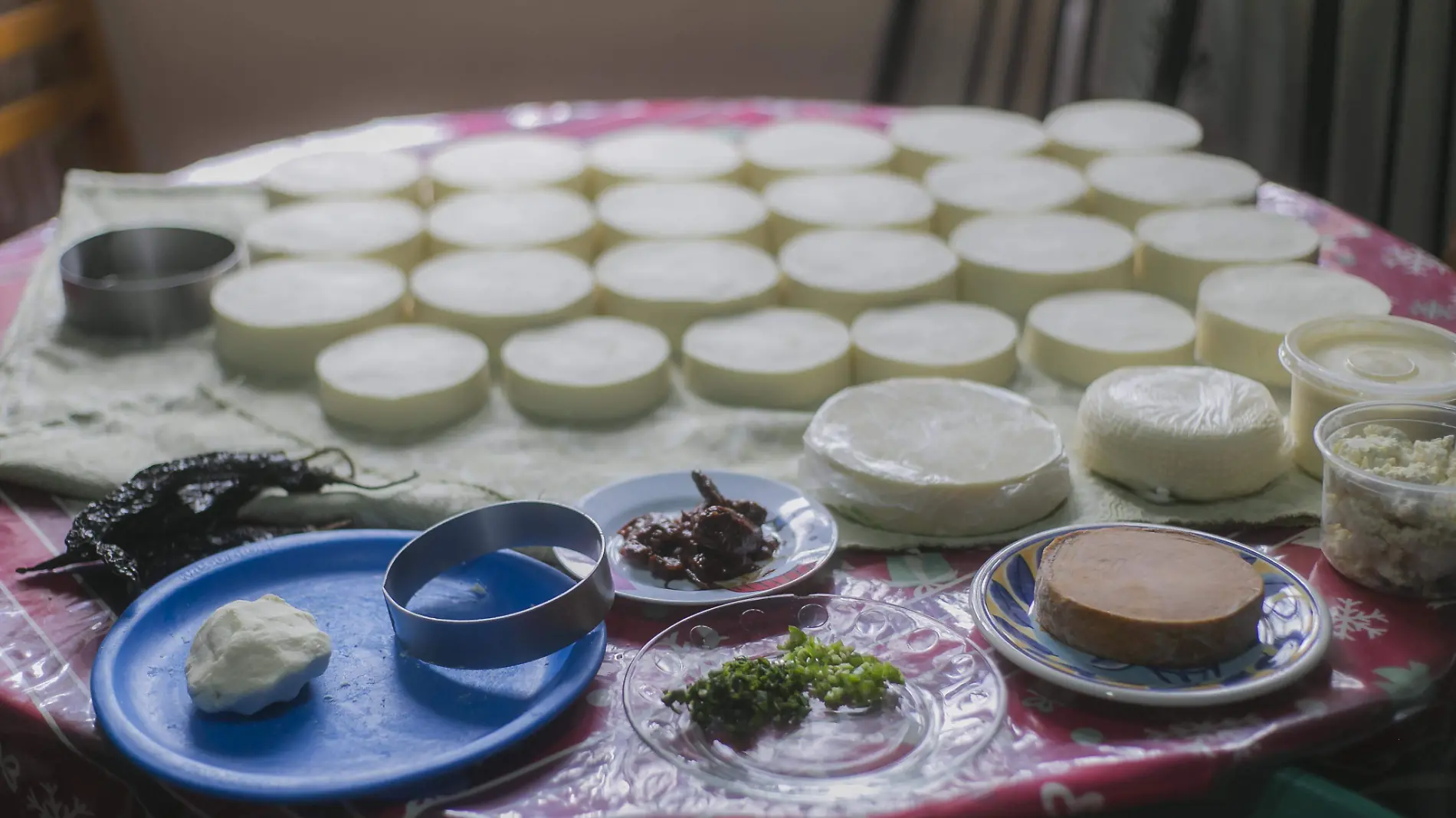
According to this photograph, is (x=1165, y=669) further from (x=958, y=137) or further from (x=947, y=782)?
(x=958, y=137)

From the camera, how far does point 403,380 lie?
2.43 meters

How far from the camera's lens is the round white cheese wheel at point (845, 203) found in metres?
3.04

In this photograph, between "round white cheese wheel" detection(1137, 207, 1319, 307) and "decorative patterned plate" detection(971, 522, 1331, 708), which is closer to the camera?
"decorative patterned plate" detection(971, 522, 1331, 708)

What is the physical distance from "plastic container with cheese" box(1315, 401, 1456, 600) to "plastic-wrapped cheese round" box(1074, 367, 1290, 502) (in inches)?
8.0

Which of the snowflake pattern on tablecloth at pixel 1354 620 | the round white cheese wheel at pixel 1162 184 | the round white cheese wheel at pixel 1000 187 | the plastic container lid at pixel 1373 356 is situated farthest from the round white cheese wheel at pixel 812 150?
the snowflake pattern on tablecloth at pixel 1354 620

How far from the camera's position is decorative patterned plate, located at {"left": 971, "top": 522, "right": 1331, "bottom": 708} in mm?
→ 1506

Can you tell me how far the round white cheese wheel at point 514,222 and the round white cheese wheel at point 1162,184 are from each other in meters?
1.31

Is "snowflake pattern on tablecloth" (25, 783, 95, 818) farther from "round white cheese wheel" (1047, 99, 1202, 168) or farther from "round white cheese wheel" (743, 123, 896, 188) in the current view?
"round white cheese wheel" (1047, 99, 1202, 168)

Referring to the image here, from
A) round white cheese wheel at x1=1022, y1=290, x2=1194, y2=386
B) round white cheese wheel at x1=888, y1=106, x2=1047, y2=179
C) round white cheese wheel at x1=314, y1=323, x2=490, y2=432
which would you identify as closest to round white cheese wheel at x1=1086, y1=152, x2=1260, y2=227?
round white cheese wheel at x1=888, y1=106, x2=1047, y2=179

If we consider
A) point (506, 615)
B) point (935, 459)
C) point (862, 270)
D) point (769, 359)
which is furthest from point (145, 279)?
point (935, 459)

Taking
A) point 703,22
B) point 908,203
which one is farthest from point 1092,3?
point 908,203

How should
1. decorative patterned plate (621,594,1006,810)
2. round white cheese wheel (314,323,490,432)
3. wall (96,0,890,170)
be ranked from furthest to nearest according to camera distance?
wall (96,0,890,170) < round white cheese wheel (314,323,490,432) < decorative patterned plate (621,594,1006,810)

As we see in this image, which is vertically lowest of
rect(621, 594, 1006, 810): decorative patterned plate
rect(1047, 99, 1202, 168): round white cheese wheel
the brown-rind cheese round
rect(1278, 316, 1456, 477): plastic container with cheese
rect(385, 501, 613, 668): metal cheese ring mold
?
rect(621, 594, 1006, 810): decorative patterned plate

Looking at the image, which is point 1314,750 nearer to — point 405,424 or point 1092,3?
point 405,424
